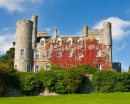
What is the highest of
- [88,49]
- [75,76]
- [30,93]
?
[88,49]

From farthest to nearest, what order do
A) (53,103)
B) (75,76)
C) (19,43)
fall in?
(19,43), (75,76), (53,103)

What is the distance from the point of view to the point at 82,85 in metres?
38.6

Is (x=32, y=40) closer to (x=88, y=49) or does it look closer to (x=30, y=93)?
(x=88, y=49)

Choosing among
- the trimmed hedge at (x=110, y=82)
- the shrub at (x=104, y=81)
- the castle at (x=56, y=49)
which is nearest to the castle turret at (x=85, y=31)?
the castle at (x=56, y=49)

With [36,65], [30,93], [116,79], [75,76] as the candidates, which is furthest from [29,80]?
[36,65]

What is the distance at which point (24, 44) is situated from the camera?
53.7 meters

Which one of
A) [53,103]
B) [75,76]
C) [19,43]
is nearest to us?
[53,103]

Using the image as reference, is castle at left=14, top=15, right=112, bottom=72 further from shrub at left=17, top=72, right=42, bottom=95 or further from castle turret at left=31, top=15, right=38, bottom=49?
shrub at left=17, top=72, right=42, bottom=95

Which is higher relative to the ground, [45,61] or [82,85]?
[45,61]

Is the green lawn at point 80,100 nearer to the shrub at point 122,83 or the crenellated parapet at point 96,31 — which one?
the shrub at point 122,83

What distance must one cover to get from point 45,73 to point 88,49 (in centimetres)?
1715

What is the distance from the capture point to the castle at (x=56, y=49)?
5338cm

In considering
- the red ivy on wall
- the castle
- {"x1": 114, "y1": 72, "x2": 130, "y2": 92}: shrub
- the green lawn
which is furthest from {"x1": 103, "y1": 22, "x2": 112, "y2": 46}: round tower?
the green lawn

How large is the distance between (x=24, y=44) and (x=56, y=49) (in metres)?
6.24
